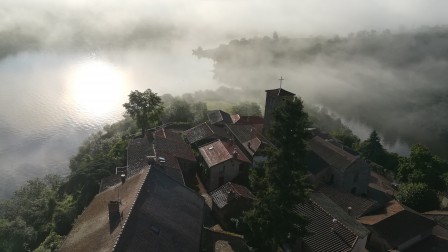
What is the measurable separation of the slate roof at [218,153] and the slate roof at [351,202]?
12.1 m

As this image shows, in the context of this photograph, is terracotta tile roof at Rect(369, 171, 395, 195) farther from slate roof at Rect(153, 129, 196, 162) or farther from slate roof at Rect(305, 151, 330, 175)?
slate roof at Rect(153, 129, 196, 162)

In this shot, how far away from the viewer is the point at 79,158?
259 feet

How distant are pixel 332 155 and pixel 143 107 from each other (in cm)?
3413

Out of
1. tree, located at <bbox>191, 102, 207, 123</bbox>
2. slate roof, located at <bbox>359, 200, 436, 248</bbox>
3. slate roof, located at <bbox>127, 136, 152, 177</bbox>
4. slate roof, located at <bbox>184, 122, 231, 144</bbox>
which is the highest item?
slate roof, located at <bbox>127, 136, 152, 177</bbox>

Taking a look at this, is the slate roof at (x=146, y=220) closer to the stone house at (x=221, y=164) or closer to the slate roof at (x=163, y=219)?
the slate roof at (x=163, y=219)

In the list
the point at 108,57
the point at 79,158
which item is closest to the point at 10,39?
the point at 108,57

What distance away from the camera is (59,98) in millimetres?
126375

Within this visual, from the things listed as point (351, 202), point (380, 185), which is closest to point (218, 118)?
point (380, 185)

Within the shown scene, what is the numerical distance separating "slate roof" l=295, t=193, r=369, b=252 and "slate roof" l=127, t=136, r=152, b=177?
20.0 metres

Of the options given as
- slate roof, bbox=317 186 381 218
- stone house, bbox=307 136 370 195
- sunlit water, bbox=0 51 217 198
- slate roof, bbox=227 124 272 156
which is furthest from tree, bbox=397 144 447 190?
sunlit water, bbox=0 51 217 198

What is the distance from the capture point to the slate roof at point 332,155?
194 feet

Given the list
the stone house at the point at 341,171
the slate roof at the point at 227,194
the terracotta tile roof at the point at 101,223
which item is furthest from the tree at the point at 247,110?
the terracotta tile roof at the point at 101,223

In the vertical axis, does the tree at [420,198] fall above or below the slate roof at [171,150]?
below

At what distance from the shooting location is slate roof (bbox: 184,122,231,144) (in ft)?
217
